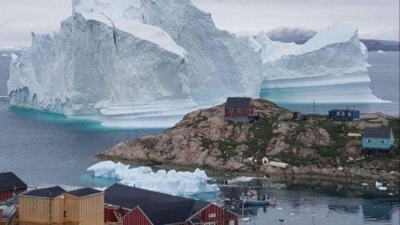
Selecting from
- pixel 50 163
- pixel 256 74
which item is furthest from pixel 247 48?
pixel 50 163

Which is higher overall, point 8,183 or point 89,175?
point 8,183

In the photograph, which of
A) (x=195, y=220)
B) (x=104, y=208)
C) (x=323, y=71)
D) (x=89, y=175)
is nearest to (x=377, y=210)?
(x=195, y=220)

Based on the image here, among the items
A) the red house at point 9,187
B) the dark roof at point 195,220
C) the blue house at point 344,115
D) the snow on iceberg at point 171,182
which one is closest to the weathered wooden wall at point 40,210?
the dark roof at point 195,220

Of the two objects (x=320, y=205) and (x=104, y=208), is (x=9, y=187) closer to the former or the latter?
(x=104, y=208)

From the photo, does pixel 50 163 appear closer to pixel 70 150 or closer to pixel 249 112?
pixel 70 150

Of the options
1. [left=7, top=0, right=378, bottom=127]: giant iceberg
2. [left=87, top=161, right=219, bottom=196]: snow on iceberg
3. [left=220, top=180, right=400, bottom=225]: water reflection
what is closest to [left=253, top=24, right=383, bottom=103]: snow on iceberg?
[left=7, top=0, right=378, bottom=127]: giant iceberg

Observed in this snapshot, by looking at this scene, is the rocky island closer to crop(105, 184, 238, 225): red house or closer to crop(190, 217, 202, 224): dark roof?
crop(105, 184, 238, 225): red house

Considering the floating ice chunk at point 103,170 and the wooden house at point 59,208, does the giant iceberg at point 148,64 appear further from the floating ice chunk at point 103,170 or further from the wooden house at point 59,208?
the wooden house at point 59,208
